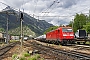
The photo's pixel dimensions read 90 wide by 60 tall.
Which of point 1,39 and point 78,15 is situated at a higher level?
point 78,15

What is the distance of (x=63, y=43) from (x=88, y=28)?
44532mm

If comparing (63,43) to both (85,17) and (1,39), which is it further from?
(85,17)

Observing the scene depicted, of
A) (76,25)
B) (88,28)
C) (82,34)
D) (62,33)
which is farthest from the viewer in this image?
(76,25)

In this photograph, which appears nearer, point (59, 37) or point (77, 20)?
point (59, 37)

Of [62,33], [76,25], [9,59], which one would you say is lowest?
[9,59]

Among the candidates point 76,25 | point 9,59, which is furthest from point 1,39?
point 9,59

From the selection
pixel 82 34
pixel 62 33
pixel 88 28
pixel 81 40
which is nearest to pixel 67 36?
pixel 62 33

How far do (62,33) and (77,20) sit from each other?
83.4 meters

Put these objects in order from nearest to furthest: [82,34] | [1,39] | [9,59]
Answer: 1. [9,59]
2. [82,34]
3. [1,39]

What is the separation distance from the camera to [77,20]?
117062mm

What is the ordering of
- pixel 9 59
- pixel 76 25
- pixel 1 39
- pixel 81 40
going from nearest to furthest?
pixel 9 59
pixel 81 40
pixel 1 39
pixel 76 25

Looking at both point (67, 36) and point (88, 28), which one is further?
point (88, 28)

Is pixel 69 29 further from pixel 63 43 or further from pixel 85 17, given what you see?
pixel 85 17

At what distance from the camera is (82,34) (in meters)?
50.4
